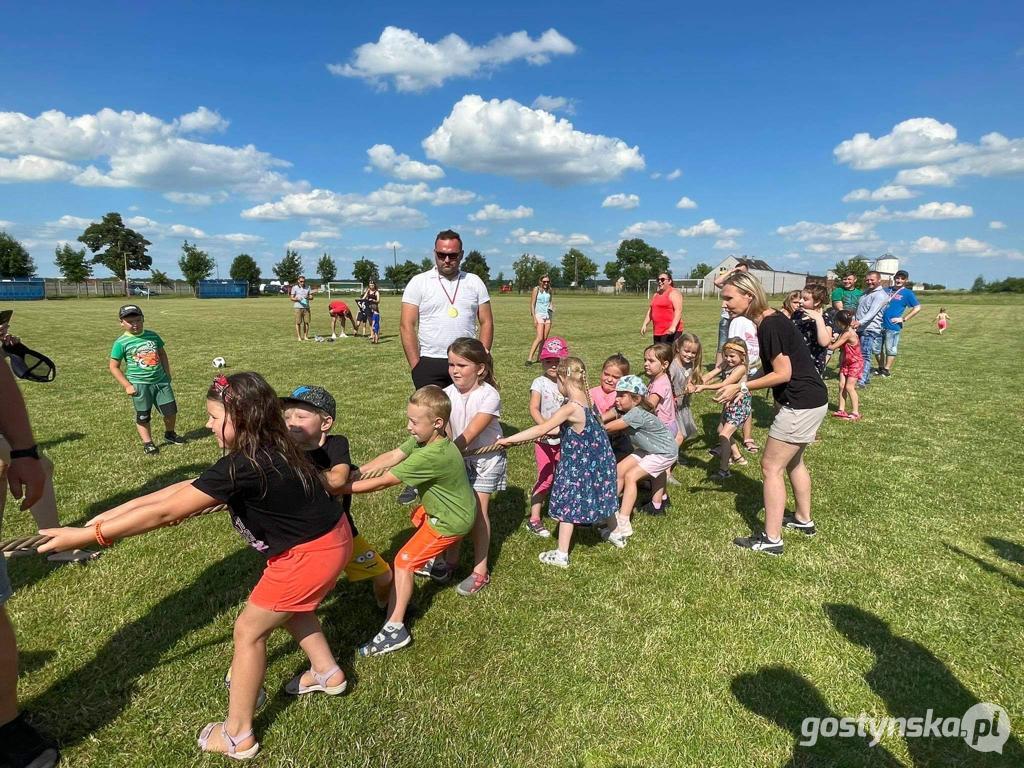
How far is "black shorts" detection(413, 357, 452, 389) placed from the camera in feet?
16.1

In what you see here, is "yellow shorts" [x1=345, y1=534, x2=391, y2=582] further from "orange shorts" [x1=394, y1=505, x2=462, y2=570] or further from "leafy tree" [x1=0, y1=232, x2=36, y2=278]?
"leafy tree" [x1=0, y1=232, x2=36, y2=278]

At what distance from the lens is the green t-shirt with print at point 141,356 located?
6445 millimetres

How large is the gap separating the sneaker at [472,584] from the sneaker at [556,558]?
2.02ft

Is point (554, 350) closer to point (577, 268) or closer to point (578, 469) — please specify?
point (578, 469)

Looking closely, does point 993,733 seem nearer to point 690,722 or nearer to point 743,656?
point 743,656

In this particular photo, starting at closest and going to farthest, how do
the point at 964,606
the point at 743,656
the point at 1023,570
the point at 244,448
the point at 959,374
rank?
the point at 244,448, the point at 743,656, the point at 964,606, the point at 1023,570, the point at 959,374

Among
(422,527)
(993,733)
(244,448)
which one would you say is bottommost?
(993,733)

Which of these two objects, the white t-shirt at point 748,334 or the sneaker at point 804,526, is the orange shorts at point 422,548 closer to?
the sneaker at point 804,526

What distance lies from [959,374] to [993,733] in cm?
1452

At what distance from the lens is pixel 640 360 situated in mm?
14875

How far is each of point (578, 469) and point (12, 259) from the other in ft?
335

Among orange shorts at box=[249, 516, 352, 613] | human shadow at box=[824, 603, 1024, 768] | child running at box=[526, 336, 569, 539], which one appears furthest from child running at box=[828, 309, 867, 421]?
orange shorts at box=[249, 516, 352, 613]

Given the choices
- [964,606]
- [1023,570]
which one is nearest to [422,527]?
[964,606]

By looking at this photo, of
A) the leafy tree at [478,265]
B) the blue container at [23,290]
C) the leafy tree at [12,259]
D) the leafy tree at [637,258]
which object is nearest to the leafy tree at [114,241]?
the leafy tree at [12,259]
